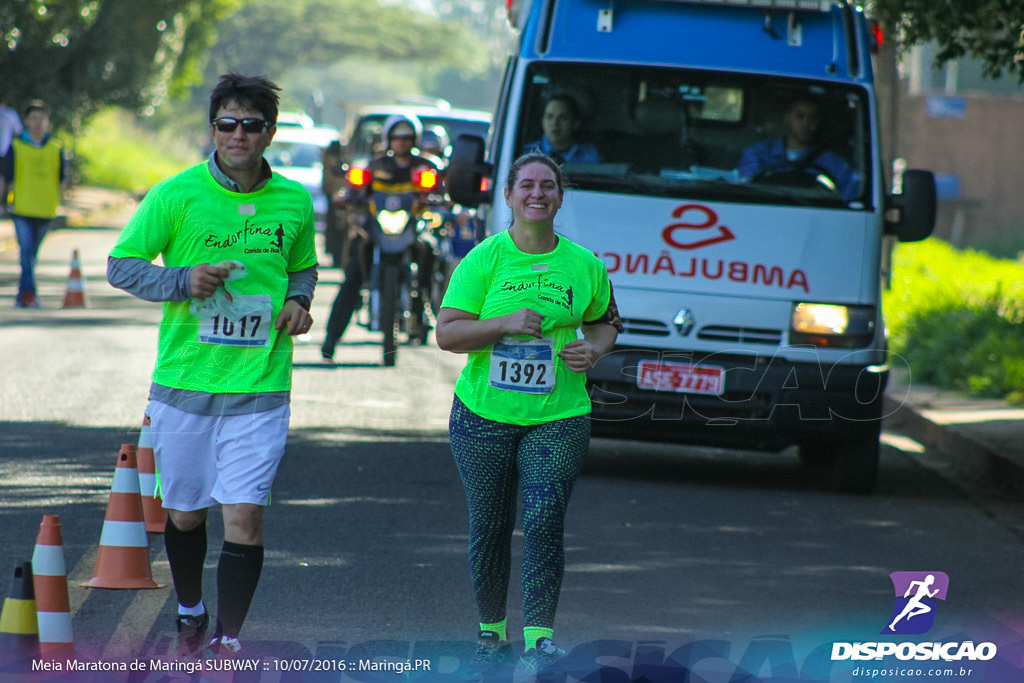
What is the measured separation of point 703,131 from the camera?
9.27 m

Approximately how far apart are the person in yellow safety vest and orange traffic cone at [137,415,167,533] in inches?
369

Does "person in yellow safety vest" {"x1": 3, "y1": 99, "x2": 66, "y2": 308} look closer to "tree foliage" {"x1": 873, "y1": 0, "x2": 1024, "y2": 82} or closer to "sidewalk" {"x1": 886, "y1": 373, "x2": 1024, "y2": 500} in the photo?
"sidewalk" {"x1": 886, "y1": 373, "x2": 1024, "y2": 500}

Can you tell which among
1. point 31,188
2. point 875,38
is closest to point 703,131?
point 875,38

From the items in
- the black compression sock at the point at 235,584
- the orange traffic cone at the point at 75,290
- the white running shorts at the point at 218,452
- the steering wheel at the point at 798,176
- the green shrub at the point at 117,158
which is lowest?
the green shrub at the point at 117,158

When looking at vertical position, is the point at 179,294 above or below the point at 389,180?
above

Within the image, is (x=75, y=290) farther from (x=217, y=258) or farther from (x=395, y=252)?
(x=217, y=258)

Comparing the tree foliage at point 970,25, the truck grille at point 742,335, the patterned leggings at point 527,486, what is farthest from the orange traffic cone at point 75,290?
the patterned leggings at point 527,486

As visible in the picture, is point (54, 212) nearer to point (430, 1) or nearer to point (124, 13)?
point (124, 13)

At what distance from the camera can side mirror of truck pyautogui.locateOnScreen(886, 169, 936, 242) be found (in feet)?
29.2

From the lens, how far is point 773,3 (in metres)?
9.32

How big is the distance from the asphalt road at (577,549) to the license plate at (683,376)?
24.3 inches

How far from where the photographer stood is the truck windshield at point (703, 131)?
9.00 m

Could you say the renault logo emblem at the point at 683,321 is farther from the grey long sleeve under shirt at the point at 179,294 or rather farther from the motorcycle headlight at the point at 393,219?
the motorcycle headlight at the point at 393,219

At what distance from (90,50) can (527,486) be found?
33.5 meters
